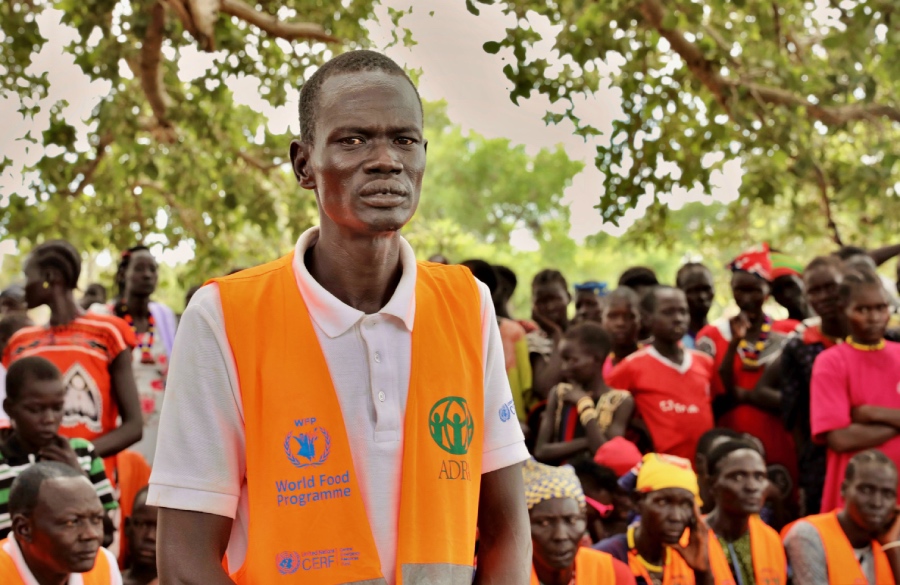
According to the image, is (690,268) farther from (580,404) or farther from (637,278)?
(580,404)

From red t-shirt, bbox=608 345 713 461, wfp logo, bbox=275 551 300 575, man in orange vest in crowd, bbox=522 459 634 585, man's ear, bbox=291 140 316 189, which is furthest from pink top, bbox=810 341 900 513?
wfp logo, bbox=275 551 300 575

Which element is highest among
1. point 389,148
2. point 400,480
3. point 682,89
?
point 682,89

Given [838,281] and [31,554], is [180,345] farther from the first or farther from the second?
[838,281]

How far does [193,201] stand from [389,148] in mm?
7091

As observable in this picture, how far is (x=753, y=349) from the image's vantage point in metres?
6.44

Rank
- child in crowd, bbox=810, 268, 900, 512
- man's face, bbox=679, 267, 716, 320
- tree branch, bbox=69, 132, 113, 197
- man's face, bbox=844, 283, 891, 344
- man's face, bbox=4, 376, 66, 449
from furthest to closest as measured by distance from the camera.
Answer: tree branch, bbox=69, 132, 113, 197 < man's face, bbox=679, 267, 716, 320 < man's face, bbox=844, 283, 891, 344 < child in crowd, bbox=810, 268, 900, 512 < man's face, bbox=4, 376, 66, 449

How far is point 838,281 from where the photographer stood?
5.96 m

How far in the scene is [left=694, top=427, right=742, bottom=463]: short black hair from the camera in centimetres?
554

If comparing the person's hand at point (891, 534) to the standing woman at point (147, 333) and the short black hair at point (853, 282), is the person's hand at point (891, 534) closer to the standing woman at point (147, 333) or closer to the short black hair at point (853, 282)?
the short black hair at point (853, 282)

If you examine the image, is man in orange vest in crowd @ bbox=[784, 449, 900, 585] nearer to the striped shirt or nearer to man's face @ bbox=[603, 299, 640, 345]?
man's face @ bbox=[603, 299, 640, 345]

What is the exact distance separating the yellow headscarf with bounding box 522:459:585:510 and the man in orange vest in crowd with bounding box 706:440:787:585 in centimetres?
76

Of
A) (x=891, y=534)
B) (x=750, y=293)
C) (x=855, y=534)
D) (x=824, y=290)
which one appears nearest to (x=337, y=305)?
(x=855, y=534)

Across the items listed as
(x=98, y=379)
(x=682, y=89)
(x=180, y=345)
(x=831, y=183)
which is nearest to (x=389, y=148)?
(x=180, y=345)

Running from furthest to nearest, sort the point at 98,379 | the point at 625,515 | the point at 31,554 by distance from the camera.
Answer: the point at 625,515, the point at 98,379, the point at 31,554
